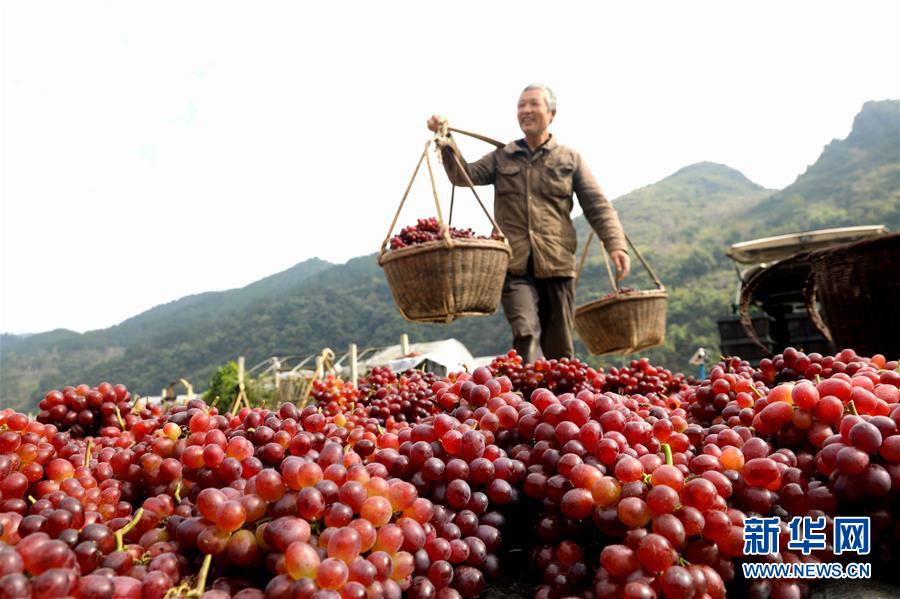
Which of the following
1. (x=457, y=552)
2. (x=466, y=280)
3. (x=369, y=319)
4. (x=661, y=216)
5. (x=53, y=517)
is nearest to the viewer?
(x=53, y=517)

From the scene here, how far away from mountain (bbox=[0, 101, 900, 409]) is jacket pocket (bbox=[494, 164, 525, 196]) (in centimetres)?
3481

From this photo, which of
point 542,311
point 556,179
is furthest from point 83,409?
point 556,179

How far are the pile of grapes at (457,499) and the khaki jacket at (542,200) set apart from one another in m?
2.85

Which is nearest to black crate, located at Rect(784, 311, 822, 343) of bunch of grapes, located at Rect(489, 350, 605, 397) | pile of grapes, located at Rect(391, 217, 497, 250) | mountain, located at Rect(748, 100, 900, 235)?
pile of grapes, located at Rect(391, 217, 497, 250)

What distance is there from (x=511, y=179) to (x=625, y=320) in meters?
1.31

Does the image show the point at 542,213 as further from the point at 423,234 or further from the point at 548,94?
the point at 423,234

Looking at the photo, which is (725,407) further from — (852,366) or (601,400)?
(601,400)

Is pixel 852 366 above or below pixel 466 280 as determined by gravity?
below

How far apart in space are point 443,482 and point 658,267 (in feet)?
172

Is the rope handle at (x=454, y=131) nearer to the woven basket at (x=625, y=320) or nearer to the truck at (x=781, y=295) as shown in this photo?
the woven basket at (x=625, y=320)

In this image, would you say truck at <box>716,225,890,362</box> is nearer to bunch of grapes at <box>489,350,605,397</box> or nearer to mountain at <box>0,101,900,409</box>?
bunch of grapes at <box>489,350,605,397</box>

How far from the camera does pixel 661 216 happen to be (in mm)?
69438

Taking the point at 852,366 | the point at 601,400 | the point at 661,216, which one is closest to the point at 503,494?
the point at 601,400

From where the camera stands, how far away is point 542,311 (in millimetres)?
4121
